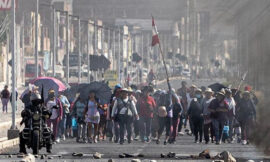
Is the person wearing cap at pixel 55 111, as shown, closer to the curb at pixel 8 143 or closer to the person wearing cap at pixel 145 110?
the curb at pixel 8 143

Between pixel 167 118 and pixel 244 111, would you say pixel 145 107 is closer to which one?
pixel 167 118

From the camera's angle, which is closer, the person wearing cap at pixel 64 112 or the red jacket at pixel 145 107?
the red jacket at pixel 145 107

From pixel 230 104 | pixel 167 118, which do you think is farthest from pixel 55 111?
pixel 230 104

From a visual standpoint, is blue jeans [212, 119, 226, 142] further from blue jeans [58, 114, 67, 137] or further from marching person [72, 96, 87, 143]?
blue jeans [58, 114, 67, 137]

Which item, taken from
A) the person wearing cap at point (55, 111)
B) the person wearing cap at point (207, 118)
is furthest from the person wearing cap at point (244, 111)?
A: the person wearing cap at point (55, 111)

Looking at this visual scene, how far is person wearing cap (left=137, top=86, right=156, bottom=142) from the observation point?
1174 inches

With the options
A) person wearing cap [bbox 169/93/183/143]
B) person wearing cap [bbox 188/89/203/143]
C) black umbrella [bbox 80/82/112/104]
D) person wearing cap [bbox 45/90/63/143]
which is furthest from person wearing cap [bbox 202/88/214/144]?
person wearing cap [bbox 45/90/63/143]

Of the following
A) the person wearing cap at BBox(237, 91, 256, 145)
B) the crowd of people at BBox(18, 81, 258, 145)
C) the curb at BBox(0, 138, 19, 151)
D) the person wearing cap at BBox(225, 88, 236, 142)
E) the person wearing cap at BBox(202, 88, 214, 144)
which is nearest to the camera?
the curb at BBox(0, 138, 19, 151)

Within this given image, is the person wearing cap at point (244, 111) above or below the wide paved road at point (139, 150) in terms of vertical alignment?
above

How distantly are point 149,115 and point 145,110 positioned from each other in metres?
0.23

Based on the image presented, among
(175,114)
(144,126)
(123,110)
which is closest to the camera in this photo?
(123,110)

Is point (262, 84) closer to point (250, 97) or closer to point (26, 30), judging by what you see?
point (250, 97)

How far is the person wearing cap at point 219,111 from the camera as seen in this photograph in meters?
28.9

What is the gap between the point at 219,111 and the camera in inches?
1138
